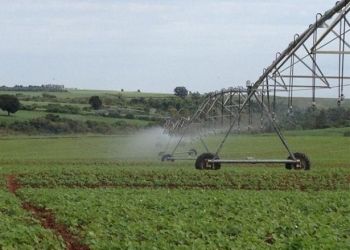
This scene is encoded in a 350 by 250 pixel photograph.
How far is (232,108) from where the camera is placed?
41406mm

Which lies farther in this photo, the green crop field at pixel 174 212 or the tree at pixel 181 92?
the tree at pixel 181 92

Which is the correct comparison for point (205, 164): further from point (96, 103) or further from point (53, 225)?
point (96, 103)

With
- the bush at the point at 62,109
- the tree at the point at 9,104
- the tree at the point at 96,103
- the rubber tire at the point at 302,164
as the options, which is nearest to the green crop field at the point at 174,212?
the rubber tire at the point at 302,164

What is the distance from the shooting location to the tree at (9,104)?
104m

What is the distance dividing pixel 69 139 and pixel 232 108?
2010 inches

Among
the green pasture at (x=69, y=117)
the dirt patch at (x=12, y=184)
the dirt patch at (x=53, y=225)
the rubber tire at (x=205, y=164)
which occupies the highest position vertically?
the dirt patch at (x=53, y=225)

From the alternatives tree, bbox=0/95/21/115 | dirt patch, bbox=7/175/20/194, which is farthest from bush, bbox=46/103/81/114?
dirt patch, bbox=7/175/20/194

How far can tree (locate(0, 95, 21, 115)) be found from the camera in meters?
104

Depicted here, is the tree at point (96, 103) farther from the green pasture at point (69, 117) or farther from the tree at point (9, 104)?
the tree at point (9, 104)

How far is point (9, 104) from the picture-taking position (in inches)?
4114

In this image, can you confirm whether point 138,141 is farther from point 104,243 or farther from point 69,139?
point 104,243

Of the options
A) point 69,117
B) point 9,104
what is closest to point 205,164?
point 69,117

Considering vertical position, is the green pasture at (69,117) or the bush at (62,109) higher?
the bush at (62,109)

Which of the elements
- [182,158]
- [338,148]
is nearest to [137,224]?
[182,158]
